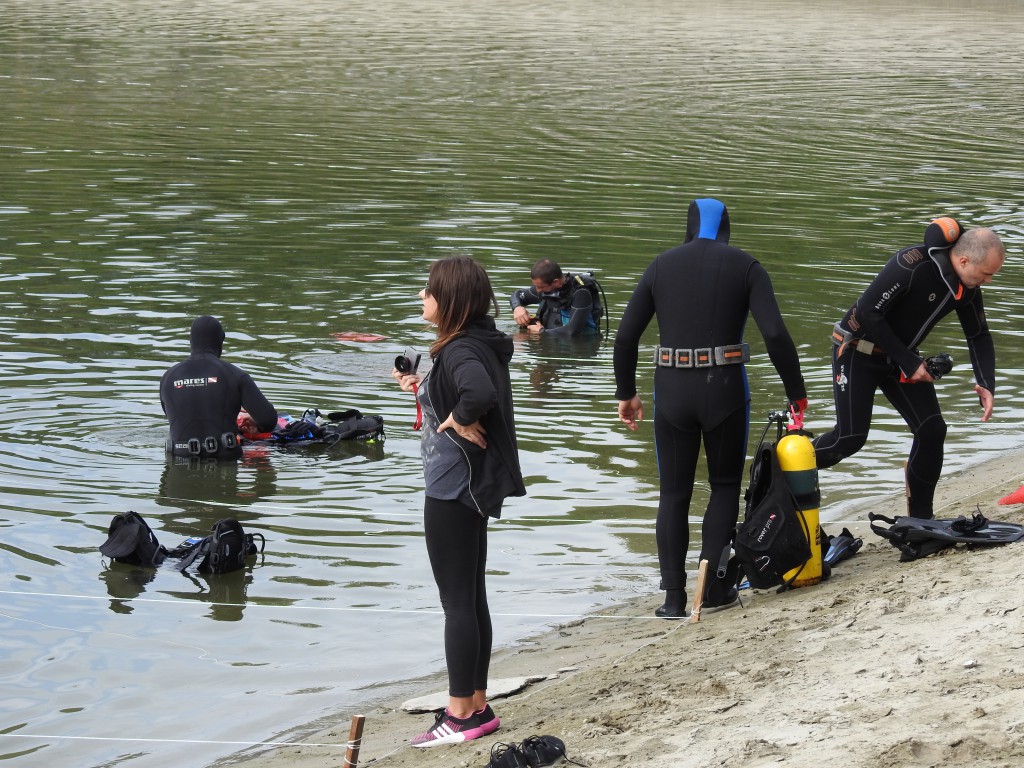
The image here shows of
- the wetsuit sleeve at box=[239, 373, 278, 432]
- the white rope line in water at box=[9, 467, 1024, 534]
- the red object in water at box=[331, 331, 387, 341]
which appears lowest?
the white rope line in water at box=[9, 467, 1024, 534]

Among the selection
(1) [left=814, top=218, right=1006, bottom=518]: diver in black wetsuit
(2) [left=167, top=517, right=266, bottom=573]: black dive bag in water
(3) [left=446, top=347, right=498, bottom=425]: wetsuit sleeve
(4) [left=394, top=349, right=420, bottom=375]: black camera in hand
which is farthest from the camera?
(2) [left=167, top=517, right=266, bottom=573]: black dive bag in water

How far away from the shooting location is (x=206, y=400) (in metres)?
9.60

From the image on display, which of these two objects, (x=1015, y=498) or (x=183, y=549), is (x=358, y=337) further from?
(x=1015, y=498)

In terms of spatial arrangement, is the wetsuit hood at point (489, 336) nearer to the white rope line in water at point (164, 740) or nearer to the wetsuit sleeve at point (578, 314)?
the white rope line in water at point (164, 740)

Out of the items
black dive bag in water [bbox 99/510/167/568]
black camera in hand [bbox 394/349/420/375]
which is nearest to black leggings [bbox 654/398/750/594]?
black camera in hand [bbox 394/349/420/375]

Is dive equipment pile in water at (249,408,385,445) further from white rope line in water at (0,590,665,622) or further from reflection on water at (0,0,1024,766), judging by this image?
white rope line in water at (0,590,665,622)

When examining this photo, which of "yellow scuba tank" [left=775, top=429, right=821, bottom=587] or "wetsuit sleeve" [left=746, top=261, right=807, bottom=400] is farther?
"yellow scuba tank" [left=775, top=429, right=821, bottom=587]

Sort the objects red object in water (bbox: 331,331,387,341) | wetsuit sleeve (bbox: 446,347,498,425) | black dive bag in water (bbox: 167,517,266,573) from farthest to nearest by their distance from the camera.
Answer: red object in water (bbox: 331,331,387,341) < black dive bag in water (bbox: 167,517,266,573) < wetsuit sleeve (bbox: 446,347,498,425)

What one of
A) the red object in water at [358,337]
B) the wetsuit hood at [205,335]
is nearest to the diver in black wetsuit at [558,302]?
the red object in water at [358,337]

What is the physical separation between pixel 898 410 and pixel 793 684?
8.41ft

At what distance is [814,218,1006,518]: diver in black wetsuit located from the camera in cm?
701

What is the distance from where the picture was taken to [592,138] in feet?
84.8

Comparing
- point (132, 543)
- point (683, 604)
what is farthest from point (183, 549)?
point (683, 604)

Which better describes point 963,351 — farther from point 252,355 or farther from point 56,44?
point 56,44
